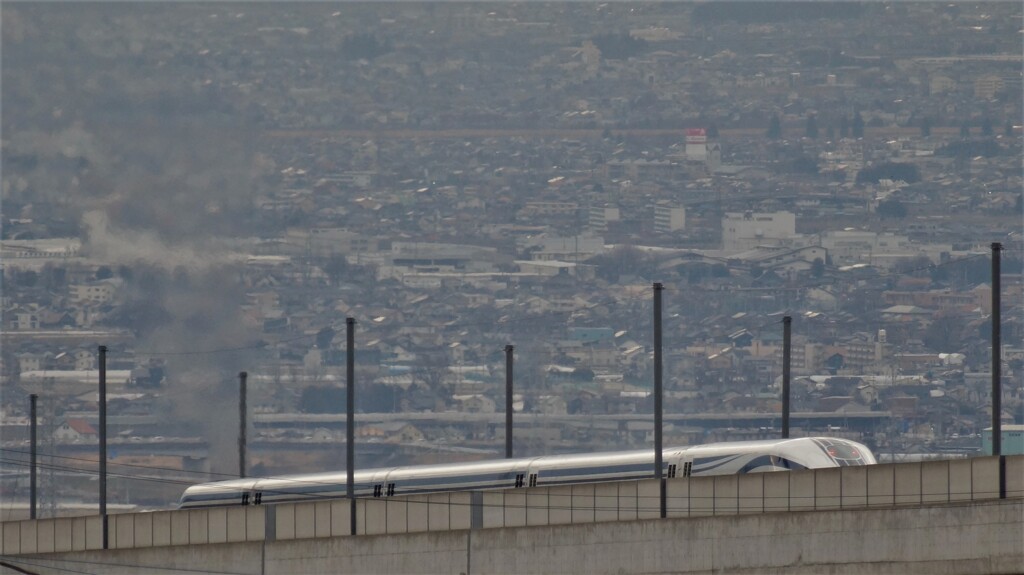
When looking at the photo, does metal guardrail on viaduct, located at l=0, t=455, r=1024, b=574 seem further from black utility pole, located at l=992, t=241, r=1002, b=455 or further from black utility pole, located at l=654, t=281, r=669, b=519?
black utility pole, located at l=992, t=241, r=1002, b=455

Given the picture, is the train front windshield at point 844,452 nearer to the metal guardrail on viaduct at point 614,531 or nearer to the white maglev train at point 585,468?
the white maglev train at point 585,468

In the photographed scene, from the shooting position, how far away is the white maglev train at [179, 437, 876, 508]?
46531 millimetres

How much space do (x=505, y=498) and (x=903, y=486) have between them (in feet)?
30.6

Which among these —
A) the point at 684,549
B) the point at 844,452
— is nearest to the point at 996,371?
the point at 684,549

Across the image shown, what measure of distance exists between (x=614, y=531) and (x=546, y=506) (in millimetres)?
3327

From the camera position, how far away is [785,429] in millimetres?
54875

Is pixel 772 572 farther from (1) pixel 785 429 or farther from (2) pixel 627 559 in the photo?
(1) pixel 785 429

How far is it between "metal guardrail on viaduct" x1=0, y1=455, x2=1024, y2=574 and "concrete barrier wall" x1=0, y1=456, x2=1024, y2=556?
0.11 feet

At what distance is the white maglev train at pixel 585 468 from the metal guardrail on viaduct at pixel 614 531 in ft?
11.0

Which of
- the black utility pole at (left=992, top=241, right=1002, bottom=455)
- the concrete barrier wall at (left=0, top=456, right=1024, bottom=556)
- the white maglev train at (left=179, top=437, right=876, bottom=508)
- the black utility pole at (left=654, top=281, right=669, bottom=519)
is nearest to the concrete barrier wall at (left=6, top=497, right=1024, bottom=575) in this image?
the concrete barrier wall at (left=0, top=456, right=1024, bottom=556)

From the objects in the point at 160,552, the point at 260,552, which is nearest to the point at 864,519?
the point at 260,552

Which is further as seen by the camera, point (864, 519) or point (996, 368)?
point (996, 368)

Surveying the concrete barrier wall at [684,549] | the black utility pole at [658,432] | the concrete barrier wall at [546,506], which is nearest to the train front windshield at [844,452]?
the black utility pole at [658,432]

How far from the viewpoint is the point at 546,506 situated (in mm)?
43594
